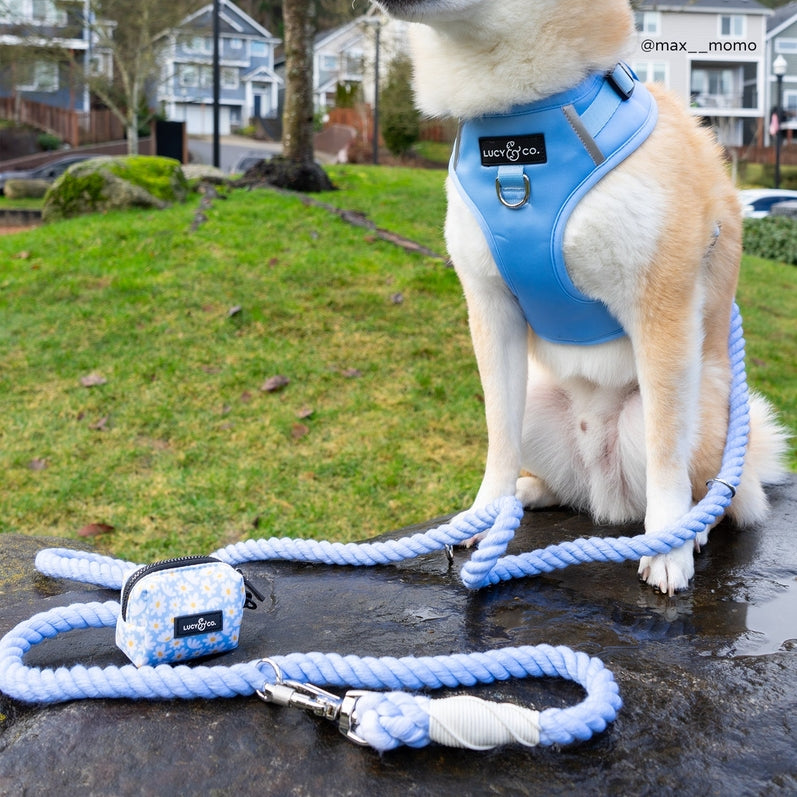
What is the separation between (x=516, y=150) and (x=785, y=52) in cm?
2942

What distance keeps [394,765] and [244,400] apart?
430cm

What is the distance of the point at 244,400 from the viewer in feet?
17.9

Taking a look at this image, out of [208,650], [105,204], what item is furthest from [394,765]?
[105,204]

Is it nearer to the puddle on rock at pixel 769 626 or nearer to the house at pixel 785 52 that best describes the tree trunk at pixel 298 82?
the puddle on rock at pixel 769 626

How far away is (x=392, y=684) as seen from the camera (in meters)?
1.47

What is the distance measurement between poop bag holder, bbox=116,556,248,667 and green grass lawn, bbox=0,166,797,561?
2.40 m

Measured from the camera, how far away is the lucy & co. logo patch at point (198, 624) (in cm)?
153

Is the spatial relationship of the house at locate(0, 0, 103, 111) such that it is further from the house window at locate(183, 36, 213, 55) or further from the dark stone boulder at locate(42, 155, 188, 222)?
the dark stone boulder at locate(42, 155, 188, 222)

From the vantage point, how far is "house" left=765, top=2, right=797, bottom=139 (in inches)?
1022

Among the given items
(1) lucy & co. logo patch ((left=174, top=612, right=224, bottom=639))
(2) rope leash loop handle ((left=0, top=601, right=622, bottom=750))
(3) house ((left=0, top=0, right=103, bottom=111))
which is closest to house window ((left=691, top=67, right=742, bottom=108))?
(3) house ((left=0, top=0, right=103, bottom=111))

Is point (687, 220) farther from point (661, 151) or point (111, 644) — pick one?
point (111, 644)

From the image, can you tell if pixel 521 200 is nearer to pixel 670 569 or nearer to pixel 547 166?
pixel 547 166

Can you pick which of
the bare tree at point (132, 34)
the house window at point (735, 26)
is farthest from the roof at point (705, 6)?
the bare tree at point (132, 34)

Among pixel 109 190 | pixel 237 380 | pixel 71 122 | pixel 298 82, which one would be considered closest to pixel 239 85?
pixel 71 122
